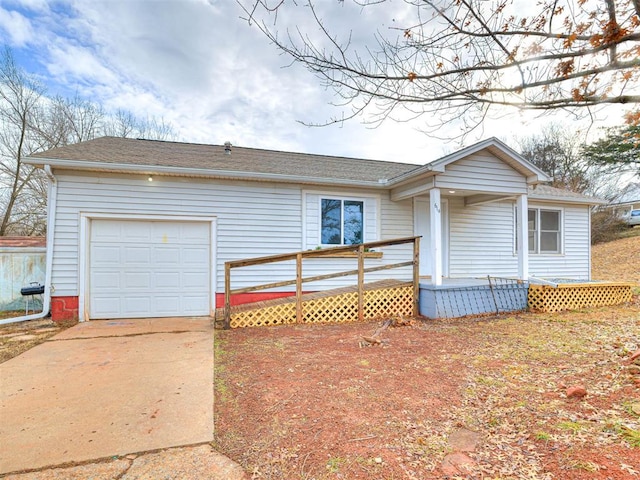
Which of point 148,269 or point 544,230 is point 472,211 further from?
point 148,269

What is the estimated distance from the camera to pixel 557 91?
399 cm

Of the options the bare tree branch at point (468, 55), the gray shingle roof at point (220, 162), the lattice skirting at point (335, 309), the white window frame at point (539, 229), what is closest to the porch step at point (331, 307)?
the lattice skirting at point (335, 309)

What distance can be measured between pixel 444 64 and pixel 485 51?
521 mm

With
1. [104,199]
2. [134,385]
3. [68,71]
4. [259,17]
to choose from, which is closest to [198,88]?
[68,71]

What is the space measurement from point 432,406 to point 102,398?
10.5 ft

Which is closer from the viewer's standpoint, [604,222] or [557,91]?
[557,91]

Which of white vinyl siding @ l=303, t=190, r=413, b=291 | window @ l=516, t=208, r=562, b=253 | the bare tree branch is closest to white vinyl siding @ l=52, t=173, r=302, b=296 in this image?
white vinyl siding @ l=303, t=190, r=413, b=291

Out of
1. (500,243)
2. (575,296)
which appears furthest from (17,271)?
(575,296)

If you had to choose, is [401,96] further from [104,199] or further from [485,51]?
[104,199]

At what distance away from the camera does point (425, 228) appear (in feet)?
29.8

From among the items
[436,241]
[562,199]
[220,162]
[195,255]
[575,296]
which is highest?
[220,162]

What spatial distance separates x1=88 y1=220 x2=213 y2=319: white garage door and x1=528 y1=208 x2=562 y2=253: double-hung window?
9671mm

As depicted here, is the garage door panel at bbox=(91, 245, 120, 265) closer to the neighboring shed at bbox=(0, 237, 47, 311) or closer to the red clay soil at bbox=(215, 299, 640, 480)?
the neighboring shed at bbox=(0, 237, 47, 311)

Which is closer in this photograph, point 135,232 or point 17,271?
point 135,232
